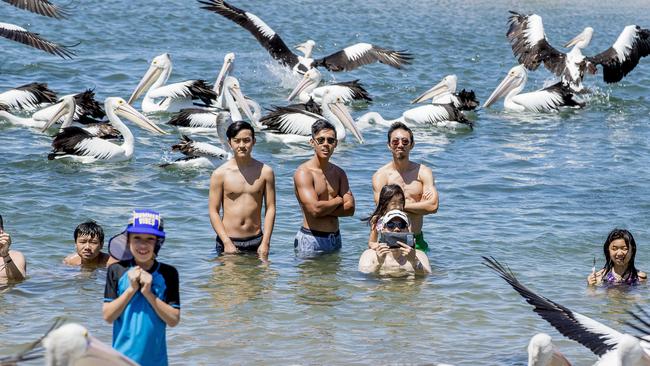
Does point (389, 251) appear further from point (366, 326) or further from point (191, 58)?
point (191, 58)

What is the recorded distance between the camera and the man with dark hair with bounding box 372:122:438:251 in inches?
300

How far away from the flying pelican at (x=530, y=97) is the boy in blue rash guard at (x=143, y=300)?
12068mm

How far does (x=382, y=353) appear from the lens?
6.49m

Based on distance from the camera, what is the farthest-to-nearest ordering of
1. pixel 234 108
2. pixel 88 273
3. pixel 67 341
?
pixel 234 108
pixel 88 273
pixel 67 341

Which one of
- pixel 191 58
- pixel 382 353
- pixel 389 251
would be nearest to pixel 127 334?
pixel 382 353

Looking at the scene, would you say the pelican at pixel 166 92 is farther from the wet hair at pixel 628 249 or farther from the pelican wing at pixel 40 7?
the wet hair at pixel 628 249

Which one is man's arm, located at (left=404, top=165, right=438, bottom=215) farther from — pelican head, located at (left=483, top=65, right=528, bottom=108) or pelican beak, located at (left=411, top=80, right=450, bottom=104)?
pelican head, located at (left=483, top=65, right=528, bottom=108)

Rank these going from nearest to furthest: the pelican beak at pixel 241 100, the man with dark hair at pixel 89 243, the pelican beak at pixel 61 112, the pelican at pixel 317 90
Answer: the man with dark hair at pixel 89 243 → the pelican beak at pixel 61 112 → the pelican beak at pixel 241 100 → the pelican at pixel 317 90

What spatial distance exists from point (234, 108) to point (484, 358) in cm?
752

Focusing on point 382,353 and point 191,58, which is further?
point 191,58

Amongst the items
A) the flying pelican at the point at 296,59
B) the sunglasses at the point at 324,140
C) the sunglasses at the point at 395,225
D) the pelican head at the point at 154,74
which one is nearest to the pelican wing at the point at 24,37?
the pelican head at the point at 154,74

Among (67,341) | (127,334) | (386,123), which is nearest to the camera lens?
(67,341)

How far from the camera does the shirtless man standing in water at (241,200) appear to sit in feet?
25.3

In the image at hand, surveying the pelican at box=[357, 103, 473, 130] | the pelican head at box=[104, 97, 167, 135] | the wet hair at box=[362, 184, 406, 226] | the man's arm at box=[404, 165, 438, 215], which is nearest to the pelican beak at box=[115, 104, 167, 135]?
the pelican head at box=[104, 97, 167, 135]
